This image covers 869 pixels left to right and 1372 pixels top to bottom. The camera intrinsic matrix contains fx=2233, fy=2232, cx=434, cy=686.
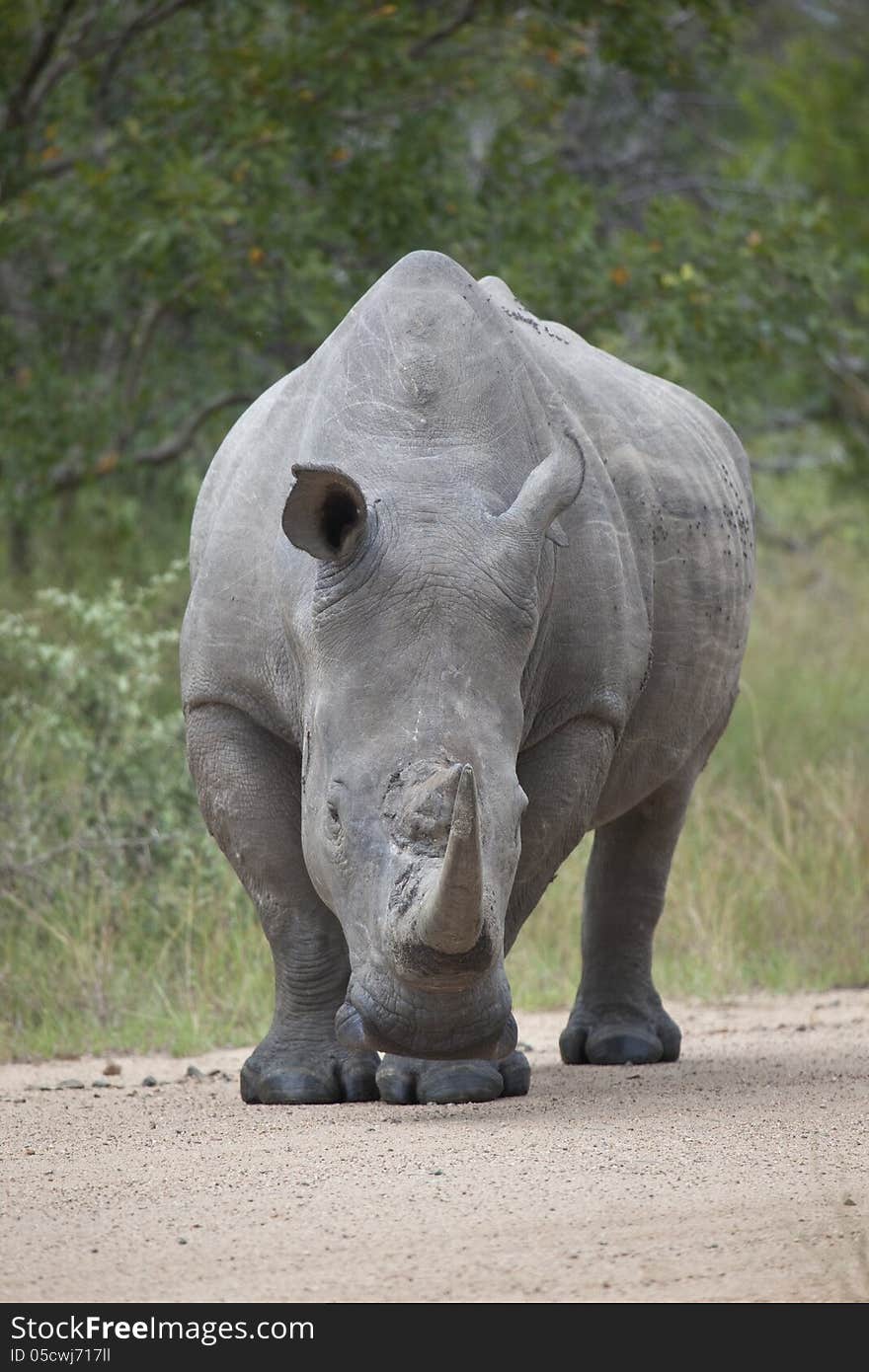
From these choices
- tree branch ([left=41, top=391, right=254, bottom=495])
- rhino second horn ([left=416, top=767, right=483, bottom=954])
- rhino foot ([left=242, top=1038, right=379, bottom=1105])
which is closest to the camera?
rhino second horn ([left=416, top=767, right=483, bottom=954])

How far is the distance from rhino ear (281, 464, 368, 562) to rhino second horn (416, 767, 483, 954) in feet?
2.76

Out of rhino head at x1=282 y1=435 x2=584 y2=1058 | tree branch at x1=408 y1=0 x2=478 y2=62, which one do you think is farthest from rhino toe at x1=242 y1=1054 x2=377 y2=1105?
tree branch at x1=408 y1=0 x2=478 y2=62

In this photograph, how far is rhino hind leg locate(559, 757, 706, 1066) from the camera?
701cm

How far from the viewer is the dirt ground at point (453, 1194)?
146 inches

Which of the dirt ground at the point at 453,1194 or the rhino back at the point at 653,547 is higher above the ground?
the rhino back at the point at 653,547

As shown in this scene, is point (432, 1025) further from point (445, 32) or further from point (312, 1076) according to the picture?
point (445, 32)

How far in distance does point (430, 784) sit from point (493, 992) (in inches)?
19.8

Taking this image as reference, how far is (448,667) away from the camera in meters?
4.82

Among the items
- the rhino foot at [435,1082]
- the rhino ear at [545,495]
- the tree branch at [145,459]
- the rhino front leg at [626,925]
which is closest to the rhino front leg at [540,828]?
the rhino foot at [435,1082]

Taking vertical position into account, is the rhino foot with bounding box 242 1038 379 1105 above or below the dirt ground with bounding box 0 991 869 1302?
above

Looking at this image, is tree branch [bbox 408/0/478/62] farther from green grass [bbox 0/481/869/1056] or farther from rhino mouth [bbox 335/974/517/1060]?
rhino mouth [bbox 335/974/517/1060]

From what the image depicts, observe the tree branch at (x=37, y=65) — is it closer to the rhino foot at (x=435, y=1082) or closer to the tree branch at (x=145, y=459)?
the tree branch at (x=145, y=459)

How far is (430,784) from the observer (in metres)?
4.51
